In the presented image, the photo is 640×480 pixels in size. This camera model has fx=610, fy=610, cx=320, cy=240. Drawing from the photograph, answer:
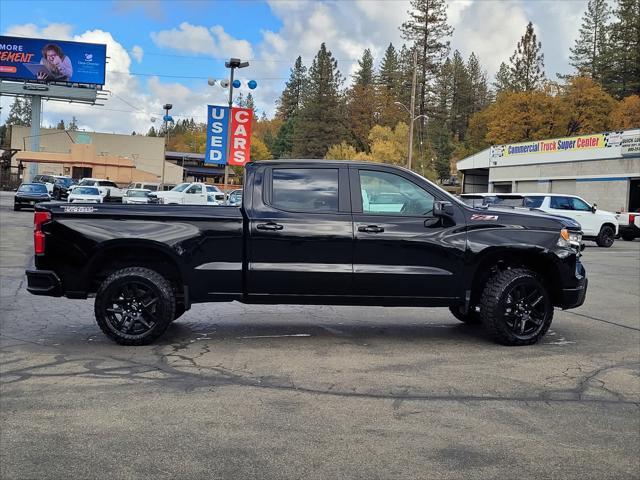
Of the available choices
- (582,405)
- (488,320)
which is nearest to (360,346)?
(488,320)

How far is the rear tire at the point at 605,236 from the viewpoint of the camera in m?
23.4

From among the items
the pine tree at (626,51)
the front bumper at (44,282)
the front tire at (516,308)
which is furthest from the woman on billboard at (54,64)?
the front tire at (516,308)

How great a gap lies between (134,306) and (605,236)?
21306 millimetres

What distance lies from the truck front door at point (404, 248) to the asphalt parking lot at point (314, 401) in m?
0.70

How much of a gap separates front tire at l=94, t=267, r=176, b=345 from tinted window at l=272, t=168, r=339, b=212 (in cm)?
156

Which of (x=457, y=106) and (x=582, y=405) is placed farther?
(x=457, y=106)

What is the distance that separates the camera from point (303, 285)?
6539mm

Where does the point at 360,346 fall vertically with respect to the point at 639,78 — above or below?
below

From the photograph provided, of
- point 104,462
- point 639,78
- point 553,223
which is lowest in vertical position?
point 104,462

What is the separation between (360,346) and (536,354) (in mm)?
1891

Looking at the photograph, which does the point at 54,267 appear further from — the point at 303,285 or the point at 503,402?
the point at 503,402

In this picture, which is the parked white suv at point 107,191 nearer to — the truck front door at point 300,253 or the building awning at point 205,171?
the truck front door at point 300,253

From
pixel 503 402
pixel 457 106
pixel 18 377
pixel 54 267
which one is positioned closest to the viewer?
pixel 503 402

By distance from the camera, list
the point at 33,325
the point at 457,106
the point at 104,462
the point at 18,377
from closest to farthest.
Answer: the point at 104,462 < the point at 18,377 < the point at 33,325 < the point at 457,106
